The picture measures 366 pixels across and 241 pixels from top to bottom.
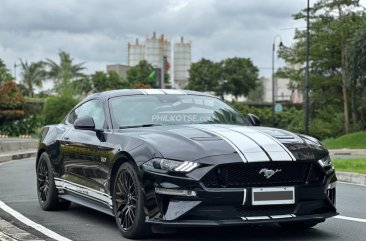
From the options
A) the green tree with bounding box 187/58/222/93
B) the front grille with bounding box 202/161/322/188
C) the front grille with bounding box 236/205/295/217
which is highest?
the green tree with bounding box 187/58/222/93

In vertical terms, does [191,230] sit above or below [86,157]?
below

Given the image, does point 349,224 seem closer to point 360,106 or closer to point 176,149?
point 176,149

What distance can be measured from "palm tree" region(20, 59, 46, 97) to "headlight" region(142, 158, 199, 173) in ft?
330

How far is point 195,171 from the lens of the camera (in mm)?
5469

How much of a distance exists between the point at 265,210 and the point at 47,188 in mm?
3753

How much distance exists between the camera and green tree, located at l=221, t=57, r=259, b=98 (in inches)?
4035

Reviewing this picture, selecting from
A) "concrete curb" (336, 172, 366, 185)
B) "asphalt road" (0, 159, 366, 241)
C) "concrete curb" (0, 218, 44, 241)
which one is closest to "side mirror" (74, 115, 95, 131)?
"asphalt road" (0, 159, 366, 241)

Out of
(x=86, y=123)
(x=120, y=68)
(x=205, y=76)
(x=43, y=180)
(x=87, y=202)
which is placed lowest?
(x=87, y=202)

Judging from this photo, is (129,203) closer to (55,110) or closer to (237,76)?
(55,110)

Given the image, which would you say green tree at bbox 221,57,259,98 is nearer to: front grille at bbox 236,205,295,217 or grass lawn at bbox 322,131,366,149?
grass lawn at bbox 322,131,366,149

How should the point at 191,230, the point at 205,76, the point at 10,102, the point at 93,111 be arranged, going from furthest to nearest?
the point at 205,76, the point at 10,102, the point at 93,111, the point at 191,230

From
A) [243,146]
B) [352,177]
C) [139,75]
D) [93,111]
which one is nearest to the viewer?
[243,146]

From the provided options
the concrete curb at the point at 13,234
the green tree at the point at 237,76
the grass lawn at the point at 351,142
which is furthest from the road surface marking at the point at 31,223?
the green tree at the point at 237,76

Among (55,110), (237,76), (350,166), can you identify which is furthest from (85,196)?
(237,76)
